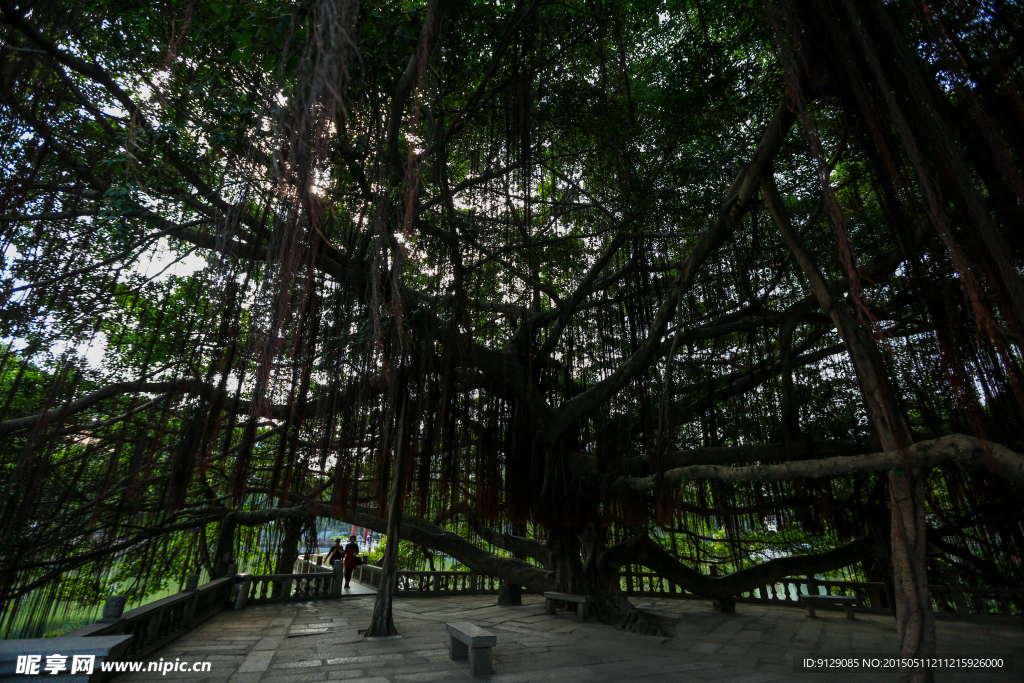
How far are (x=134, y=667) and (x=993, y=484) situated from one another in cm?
539

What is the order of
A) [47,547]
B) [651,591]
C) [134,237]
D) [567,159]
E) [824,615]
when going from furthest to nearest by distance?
1. [651,591]
2. [824,615]
3. [567,159]
4. [47,547]
5. [134,237]

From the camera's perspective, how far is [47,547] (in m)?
4.13

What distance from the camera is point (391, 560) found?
4.09 m

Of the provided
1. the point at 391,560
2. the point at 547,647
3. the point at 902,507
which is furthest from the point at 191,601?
the point at 902,507

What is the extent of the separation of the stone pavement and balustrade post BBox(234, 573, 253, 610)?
119mm

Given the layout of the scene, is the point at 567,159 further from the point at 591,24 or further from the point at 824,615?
the point at 824,615

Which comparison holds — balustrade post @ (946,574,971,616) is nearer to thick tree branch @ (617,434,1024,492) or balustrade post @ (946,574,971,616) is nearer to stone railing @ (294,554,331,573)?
thick tree branch @ (617,434,1024,492)

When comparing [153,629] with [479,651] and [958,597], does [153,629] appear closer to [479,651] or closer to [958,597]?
[479,651]

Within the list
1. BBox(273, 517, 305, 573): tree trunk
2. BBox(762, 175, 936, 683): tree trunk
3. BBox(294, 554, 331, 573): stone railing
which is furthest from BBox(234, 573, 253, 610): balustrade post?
BBox(762, 175, 936, 683): tree trunk

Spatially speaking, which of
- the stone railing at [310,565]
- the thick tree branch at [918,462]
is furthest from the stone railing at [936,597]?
the stone railing at [310,565]

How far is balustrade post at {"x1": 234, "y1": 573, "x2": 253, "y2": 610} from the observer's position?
18.5 ft

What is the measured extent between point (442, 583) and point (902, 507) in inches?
261

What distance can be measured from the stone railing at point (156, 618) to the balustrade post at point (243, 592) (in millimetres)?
301

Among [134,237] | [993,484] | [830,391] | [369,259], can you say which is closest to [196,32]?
[134,237]
